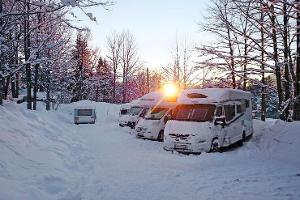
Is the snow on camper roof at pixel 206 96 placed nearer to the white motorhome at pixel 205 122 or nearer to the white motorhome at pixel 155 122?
the white motorhome at pixel 205 122

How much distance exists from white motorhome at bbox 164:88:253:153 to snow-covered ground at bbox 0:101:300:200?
62 centimetres

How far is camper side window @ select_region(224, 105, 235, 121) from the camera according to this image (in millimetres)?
16562

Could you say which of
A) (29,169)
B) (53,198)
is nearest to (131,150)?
(29,169)

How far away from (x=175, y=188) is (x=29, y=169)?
3.56 meters

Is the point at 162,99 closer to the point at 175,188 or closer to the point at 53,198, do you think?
the point at 175,188

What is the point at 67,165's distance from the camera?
37.6ft

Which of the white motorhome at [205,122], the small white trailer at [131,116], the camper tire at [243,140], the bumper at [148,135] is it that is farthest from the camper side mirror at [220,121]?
the small white trailer at [131,116]

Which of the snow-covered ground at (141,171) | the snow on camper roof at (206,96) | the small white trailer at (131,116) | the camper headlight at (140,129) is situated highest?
the snow on camper roof at (206,96)

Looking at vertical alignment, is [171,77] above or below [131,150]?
above

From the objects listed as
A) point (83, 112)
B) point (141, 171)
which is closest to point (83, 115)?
point (83, 112)

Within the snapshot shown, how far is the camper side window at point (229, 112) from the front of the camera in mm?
16562

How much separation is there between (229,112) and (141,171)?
22.7 feet

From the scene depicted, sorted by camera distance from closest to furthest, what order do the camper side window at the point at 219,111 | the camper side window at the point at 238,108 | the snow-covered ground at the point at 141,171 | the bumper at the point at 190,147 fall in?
the snow-covered ground at the point at 141,171
the bumper at the point at 190,147
the camper side window at the point at 219,111
the camper side window at the point at 238,108

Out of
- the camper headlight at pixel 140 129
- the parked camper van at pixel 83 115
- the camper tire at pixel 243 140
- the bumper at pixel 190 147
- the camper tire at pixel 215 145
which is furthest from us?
the parked camper van at pixel 83 115
